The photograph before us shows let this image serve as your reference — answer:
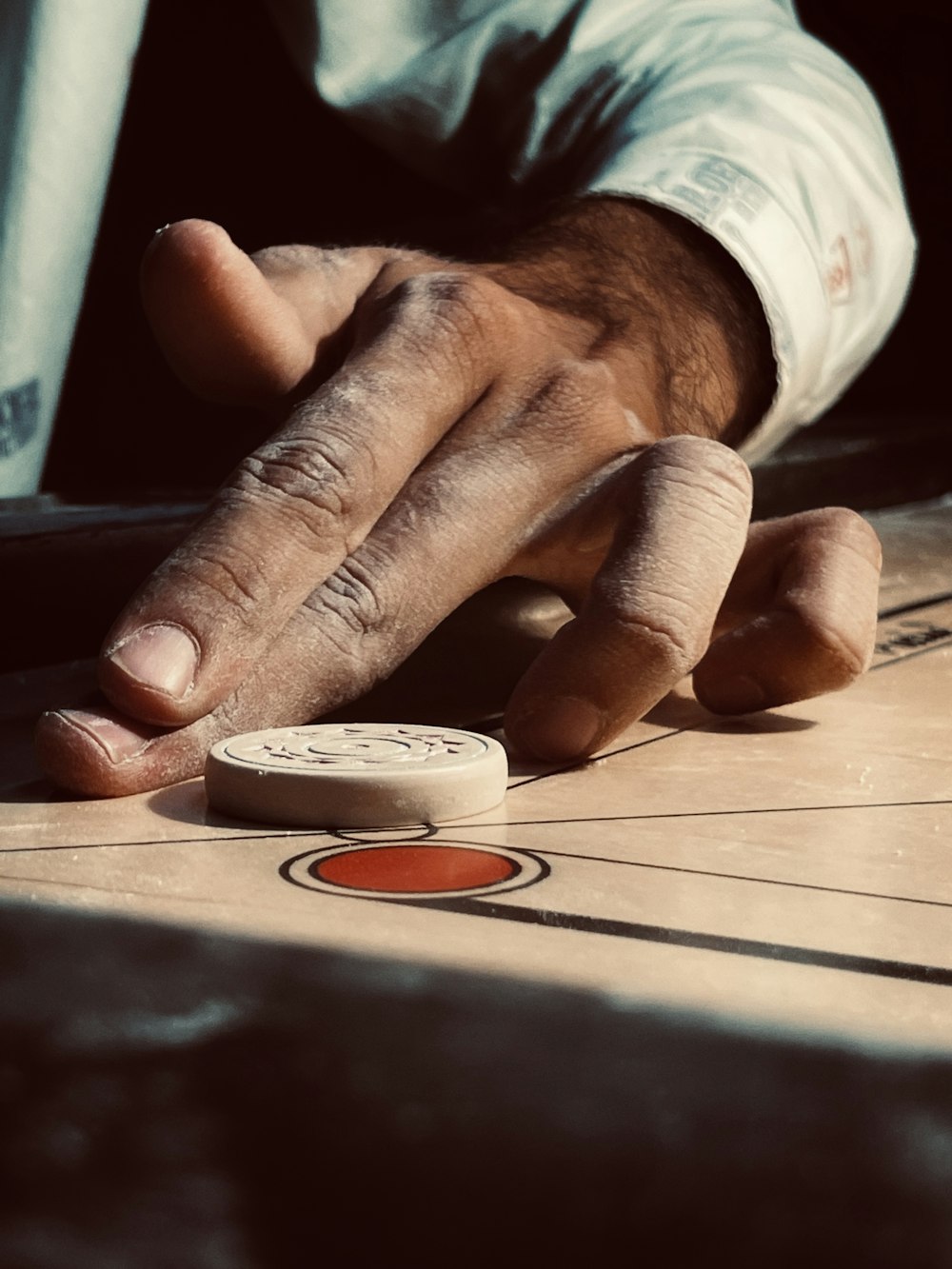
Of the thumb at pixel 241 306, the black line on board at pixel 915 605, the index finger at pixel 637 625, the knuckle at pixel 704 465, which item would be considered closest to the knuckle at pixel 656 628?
the index finger at pixel 637 625

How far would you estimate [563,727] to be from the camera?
825mm

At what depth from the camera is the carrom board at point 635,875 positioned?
48cm

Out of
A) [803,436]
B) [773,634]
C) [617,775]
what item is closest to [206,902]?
[617,775]

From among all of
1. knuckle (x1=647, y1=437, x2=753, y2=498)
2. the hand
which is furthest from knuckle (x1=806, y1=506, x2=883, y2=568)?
knuckle (x1=647, y1=437, x2=753, y2=498)

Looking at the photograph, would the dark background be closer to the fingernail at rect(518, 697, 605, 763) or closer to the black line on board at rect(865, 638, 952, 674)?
the black line on board at rect(865, 638, 952, 674)

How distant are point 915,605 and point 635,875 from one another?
3.12ft

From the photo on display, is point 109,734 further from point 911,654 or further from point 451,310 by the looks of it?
point 911,654

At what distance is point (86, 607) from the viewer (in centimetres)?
119

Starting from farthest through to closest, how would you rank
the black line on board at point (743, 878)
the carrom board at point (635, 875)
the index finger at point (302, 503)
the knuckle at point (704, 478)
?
the knuckle at point (704, 478), the index finger at point (302, 503), the black line on board at point (743, 878), the carrom board at point (635, 875)

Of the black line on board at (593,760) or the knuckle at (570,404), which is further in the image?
the knuckle at (570,404)

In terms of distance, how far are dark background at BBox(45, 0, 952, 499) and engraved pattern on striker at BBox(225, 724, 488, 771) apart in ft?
5.04

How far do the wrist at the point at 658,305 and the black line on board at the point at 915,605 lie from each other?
227 mm

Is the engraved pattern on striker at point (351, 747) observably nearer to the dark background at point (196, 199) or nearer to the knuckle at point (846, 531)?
the knuckle at point (846, 531)

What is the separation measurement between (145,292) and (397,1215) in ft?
2.29
